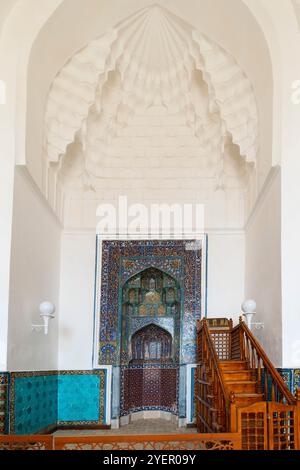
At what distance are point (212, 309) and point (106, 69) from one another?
9.58 feet

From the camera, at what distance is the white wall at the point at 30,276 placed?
16.0 ft

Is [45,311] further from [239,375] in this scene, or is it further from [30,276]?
[239,375]

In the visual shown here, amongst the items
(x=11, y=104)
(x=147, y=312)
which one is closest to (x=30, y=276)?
(x=11, y=104)

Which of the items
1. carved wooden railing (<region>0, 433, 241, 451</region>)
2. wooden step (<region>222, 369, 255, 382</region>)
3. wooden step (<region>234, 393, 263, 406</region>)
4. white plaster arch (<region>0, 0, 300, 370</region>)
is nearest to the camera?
carved wooden railing (<region>0, 433, 241, 451</region>)

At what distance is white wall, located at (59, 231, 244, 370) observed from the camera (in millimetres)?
6680

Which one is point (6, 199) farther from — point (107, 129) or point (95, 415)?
point (95, 415)

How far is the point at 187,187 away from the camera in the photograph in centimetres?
695

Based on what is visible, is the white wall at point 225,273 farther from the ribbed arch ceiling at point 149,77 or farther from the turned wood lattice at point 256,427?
the turned wood lattice at point 256,427

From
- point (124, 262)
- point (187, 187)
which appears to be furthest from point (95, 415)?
point (187, 187)

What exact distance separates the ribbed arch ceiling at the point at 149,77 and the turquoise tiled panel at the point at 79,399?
8.18ft

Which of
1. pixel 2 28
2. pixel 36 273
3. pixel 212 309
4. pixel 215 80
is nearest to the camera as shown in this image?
pixel 2 28

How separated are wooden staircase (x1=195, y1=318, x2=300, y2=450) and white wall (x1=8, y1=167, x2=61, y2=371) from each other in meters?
1.62

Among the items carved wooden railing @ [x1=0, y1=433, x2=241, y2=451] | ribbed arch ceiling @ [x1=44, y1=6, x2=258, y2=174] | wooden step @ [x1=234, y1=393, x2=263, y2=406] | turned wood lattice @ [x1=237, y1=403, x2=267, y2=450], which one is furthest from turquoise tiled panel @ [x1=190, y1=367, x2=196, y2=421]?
carved wooden railing @ [x1=0, y1=433, x2=241, y2=451]

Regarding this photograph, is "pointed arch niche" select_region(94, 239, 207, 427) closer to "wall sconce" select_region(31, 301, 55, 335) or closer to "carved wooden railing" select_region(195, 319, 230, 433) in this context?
"carved wooden railing" select_region(195, 319, 230, 433)
